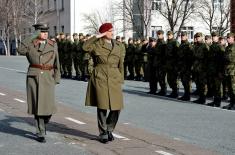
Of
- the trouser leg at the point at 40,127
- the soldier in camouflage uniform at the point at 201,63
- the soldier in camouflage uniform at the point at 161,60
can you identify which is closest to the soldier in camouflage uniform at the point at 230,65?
the soldier in camouflage uniform at the point at 201,63

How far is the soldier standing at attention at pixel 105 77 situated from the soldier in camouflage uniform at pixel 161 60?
Answer: 27.3 ft

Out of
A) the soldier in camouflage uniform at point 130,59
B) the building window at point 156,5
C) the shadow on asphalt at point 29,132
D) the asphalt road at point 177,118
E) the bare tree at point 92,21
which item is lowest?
the asphalt road at point 177,118

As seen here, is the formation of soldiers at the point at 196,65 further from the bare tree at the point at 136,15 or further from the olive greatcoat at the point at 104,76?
the bare tree at the point at 136,15

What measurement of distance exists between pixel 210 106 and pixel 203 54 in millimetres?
1490

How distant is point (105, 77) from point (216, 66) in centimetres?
671

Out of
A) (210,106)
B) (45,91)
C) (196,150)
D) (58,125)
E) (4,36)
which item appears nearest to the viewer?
(196,150)

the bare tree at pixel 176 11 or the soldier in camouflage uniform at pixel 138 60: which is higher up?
the bare tree at pixel 176 11

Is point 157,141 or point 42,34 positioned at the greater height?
point 42,34

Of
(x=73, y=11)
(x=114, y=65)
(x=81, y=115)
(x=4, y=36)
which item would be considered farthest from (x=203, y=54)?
(x=4, y=36)

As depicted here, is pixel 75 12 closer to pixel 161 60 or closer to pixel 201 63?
pixel 161 60

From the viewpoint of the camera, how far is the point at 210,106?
14422mm

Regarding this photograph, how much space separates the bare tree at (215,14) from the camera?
55.6 m

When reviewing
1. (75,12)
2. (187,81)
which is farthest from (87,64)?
(75,12)

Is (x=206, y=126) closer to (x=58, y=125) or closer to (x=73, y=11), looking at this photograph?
(x=58, y=125)
